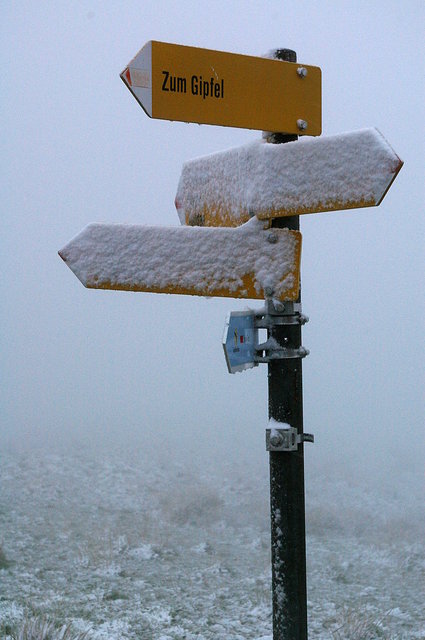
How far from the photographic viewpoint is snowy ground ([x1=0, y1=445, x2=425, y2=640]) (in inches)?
218

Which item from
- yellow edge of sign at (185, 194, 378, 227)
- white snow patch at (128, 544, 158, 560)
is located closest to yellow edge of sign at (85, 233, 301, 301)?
yellow edge of sign at (185, 194, 378, 227)

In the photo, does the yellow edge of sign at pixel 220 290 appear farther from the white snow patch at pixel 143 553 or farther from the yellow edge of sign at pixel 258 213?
the white snow patch at pixel 143 553

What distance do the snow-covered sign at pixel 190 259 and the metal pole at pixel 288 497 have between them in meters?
0.28

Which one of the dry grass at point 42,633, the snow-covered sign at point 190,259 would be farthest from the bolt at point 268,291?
the dry grass at point 42,633

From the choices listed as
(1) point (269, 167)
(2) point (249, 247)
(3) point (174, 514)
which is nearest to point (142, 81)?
(1) point (269, 167)

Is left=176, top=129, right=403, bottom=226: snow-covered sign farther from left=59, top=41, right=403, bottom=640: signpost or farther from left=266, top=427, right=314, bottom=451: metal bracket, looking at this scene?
left=266, top=427, right=314, bottom=451: metal bracket

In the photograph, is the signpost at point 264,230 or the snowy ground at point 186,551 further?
the snowy ground at point 186,551

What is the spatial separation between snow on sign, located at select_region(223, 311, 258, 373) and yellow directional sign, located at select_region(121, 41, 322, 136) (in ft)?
2.62

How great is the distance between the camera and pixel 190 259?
9.03ft

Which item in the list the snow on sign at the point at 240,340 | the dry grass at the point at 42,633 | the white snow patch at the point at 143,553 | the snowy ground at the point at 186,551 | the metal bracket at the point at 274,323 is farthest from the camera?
the white snow patch at the point at 143,553

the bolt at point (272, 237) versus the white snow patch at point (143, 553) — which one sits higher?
the bolt at point (272, 237)

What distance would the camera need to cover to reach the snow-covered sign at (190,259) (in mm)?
2746

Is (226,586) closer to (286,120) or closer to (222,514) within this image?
(222,514)

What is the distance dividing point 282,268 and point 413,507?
27.3 ft
